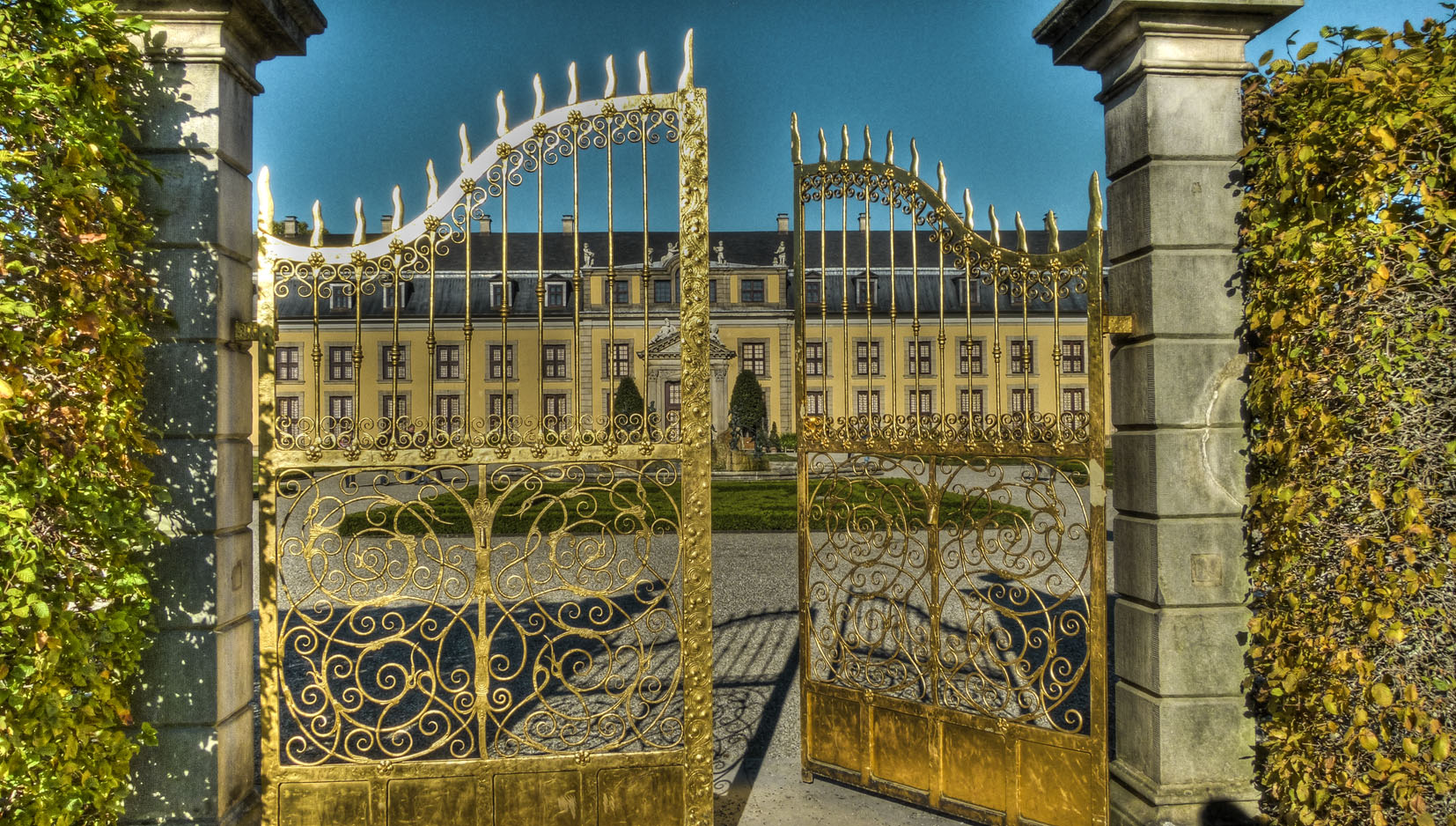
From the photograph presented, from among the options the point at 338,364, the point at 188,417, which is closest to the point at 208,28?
the point at 188,417

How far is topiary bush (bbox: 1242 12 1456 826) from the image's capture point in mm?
2648

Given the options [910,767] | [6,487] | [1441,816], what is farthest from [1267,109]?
[6,487]

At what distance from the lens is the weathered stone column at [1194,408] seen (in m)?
3.21

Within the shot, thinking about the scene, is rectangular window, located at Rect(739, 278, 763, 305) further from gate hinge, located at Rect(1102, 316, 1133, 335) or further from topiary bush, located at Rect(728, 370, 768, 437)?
gate hinge, located at Rect(1102, 316, 1133, 335)

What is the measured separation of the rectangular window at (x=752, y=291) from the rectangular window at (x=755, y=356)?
1.44m

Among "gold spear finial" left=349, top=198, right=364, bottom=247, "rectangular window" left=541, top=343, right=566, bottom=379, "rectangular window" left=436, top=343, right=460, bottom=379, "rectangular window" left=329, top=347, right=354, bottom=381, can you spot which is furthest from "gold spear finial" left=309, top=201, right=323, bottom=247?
"rectangular window" left=329, top=347, right=354, bottom=381

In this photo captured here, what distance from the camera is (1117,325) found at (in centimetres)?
330

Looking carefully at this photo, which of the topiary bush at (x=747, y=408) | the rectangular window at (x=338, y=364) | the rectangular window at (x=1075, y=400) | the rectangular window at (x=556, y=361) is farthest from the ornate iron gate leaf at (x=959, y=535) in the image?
the rectangular window at (x=338, y=364)

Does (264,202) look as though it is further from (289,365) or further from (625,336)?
(289,365)

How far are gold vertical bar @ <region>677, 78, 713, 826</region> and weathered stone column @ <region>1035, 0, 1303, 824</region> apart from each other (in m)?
1.61

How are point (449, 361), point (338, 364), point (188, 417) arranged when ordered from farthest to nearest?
point (449, 361)
point (338, 364)
point (188, 417)

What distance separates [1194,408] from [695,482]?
1.84m

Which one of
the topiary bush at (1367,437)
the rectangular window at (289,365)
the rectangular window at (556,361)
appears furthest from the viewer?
the rectangular window at (289,365)

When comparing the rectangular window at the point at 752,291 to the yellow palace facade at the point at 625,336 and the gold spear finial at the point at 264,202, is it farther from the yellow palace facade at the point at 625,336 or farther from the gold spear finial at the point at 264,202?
the gold spear finial at the point at 264,202
